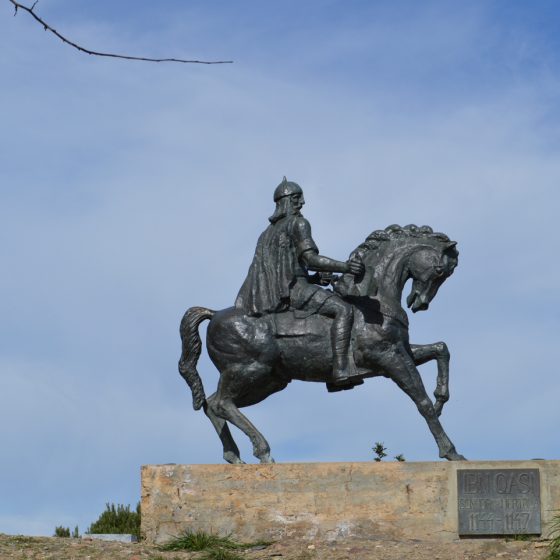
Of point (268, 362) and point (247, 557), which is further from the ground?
point (268, 362)

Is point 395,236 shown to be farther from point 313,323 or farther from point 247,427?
point 247,427

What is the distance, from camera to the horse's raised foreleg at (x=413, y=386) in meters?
12.4

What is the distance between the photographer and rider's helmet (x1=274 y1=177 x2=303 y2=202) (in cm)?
1305

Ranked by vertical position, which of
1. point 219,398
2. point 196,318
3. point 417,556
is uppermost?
point 196,318

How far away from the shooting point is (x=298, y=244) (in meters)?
12.7

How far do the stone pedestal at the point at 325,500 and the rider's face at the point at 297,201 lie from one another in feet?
8.98

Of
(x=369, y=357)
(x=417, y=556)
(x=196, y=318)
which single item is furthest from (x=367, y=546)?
(x=196, y=318)

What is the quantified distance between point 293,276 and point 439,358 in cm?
177

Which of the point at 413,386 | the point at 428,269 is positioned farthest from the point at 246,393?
the point at 428,269

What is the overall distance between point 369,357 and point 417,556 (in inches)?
83.9

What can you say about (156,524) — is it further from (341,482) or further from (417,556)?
(417,556)

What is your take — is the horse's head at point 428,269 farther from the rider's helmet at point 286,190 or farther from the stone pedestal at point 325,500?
the stone pedestal at point 325,500

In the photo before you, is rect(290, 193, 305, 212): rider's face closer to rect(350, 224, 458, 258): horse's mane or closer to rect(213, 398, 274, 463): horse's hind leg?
rect(350, 224, 458, 258): horse's mane

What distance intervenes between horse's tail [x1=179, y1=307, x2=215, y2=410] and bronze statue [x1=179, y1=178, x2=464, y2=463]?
0.03 feet
